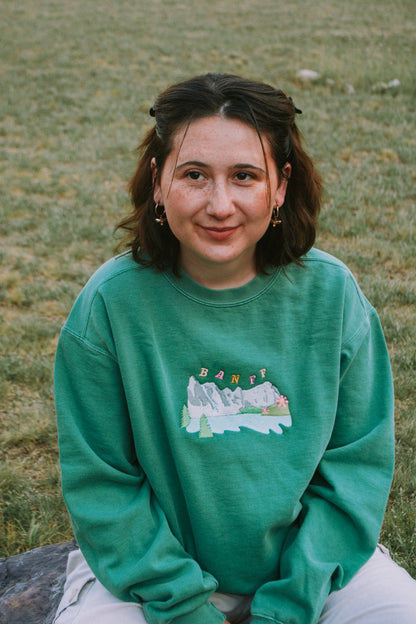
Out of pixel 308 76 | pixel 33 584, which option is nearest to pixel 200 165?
pixel 33 584

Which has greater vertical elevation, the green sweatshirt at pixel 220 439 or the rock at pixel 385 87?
the rock at pixel 385 87

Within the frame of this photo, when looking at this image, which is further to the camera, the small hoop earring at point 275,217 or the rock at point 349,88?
the rock at point 349,88

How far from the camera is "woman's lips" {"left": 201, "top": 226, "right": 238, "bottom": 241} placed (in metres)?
1.80

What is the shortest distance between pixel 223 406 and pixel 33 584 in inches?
43.7

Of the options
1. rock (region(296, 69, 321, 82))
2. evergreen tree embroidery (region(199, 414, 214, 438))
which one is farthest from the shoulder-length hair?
rock (region(296, 69, 321, 82))

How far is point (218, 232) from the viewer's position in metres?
1.80

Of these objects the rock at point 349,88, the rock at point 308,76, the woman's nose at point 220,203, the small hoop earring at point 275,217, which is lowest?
the small hoop earring at point 275,217

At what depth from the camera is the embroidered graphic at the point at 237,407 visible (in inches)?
73.9

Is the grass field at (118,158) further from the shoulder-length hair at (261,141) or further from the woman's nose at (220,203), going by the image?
the woman's nose at (220,203)

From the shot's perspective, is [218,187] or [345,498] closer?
[218,187]

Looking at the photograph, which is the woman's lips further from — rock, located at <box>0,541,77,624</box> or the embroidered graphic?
rock, located at <box>0,541,77,624</box>

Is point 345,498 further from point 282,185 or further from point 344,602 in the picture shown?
point 282,185

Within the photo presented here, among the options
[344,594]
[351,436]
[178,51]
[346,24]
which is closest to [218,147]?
[351,436]

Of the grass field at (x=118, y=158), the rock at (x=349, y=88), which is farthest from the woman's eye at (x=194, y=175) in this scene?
the rock at (x=349, y=88)
